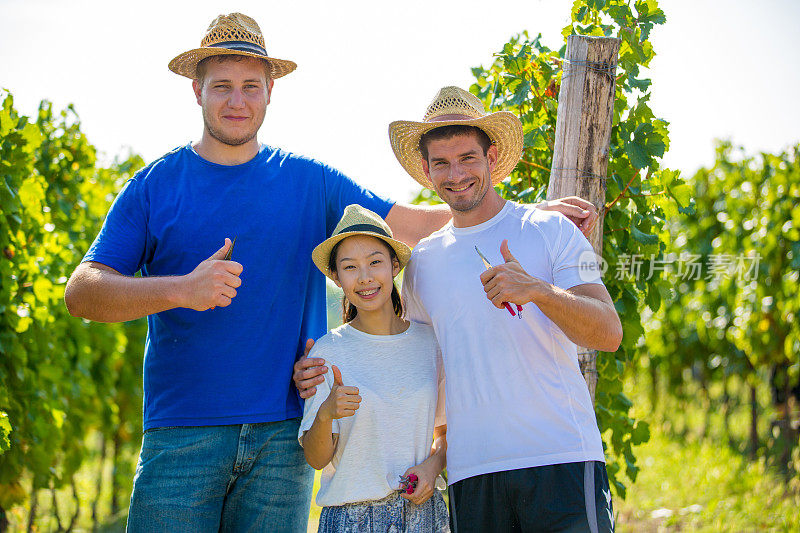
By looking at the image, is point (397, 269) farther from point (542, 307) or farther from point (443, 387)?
point (542, 307)

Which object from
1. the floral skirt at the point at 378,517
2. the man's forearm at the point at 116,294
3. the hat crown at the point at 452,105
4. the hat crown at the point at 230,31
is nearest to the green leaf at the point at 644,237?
the hat crown at the point at 452,105

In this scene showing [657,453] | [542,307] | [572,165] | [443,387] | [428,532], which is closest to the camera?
[542,307]

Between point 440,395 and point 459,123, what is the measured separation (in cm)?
97

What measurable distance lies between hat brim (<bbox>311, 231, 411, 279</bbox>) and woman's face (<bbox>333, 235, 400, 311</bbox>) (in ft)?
0.10

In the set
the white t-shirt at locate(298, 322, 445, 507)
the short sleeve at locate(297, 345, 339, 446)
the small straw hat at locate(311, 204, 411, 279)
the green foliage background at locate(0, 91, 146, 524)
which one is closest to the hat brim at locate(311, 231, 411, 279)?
the small straw hat at locate(311, 204, 411, 279)

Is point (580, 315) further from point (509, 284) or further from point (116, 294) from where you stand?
point (116, 294)

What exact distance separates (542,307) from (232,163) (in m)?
1.23

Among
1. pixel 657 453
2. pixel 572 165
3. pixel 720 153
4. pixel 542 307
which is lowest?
pixel 657 453

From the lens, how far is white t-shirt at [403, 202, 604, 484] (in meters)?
2.27

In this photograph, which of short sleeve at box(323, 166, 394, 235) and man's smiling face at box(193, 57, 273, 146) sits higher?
man's smiling face at box(193, 57, 273, 146)

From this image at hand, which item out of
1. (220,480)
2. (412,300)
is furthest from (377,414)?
(220,480)

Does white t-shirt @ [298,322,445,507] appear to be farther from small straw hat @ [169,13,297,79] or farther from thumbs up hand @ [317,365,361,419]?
small straw hat @ [169,13,297,79]

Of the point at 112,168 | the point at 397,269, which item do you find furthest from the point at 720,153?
the point at 397,269

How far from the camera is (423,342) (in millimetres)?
2600
